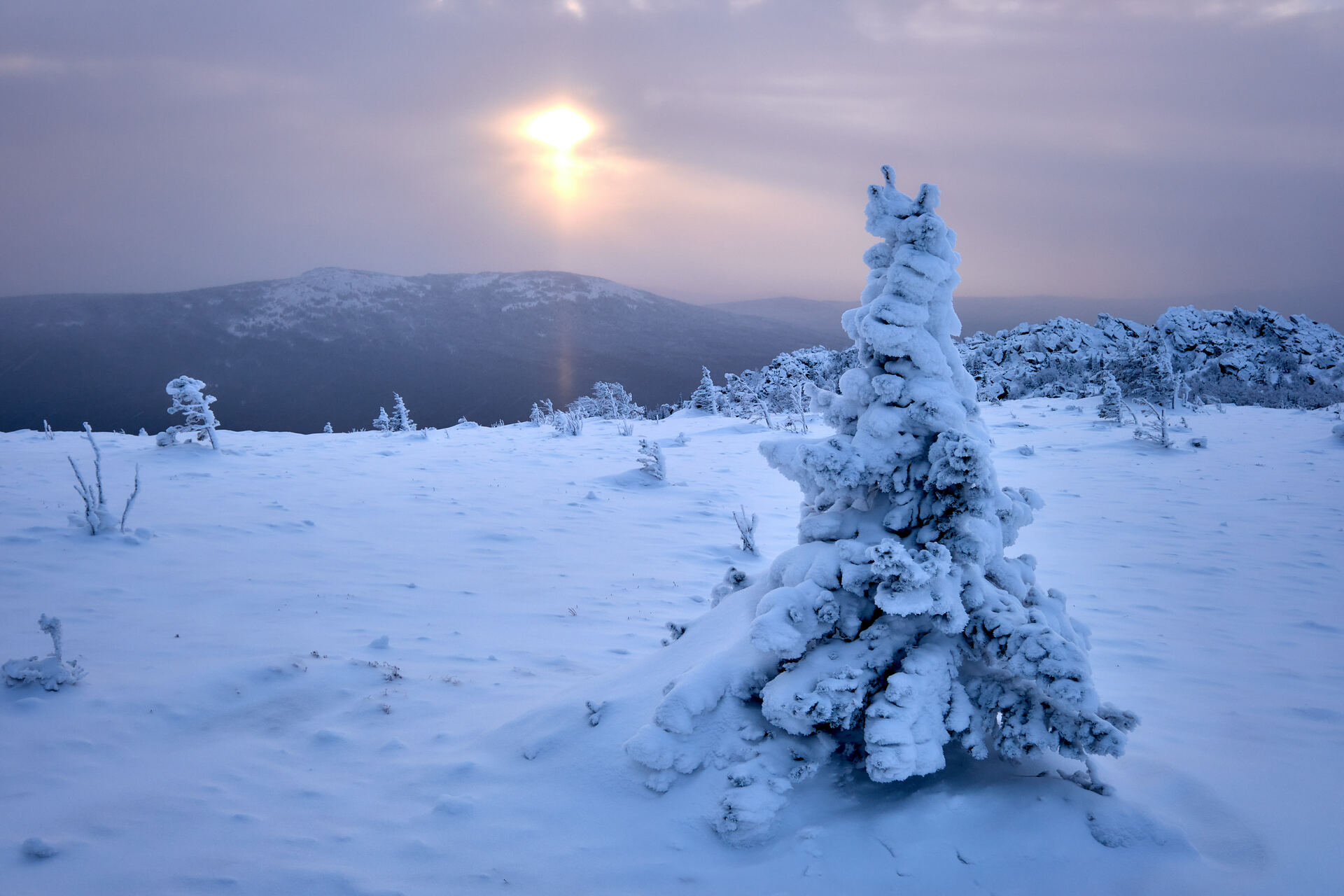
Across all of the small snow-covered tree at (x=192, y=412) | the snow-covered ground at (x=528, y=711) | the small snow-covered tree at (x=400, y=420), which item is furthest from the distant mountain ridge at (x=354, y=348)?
the snow-covered ground at (x=528, y=711)

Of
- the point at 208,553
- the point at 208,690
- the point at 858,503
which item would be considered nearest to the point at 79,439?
the point at 208,553

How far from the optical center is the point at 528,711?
390 cm

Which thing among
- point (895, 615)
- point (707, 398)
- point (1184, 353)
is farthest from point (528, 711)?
point (1184, 353)

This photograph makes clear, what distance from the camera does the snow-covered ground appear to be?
2617 millimetres

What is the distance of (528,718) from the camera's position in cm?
378

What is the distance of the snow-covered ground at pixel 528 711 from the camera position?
2.62 metres

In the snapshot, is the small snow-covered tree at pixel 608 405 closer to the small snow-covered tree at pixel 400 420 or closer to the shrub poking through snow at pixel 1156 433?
the small snow-covered tree at pixel 400 420

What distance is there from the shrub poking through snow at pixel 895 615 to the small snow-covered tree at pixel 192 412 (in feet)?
40.6

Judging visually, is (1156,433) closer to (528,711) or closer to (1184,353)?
(528,711)

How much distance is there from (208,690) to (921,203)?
507cm

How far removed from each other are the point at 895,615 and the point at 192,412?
13.6 metres

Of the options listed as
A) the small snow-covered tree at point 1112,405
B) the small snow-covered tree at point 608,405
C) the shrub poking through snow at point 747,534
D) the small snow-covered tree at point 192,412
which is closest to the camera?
the shrub poking through snow at point 747,534

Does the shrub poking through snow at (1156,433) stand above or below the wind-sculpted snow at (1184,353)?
below

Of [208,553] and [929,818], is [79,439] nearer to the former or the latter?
[208,553]
